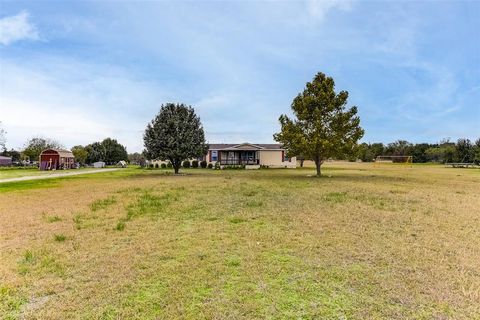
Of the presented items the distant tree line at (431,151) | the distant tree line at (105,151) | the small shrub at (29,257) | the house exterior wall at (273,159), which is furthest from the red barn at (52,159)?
the distant tree line at (431,151)

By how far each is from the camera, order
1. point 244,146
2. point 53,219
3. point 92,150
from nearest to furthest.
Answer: point 53,219 < point 244,146 < point 92,150

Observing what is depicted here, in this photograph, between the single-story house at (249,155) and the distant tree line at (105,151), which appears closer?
the single-story house at (249,155)

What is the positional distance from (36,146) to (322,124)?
7254 cm

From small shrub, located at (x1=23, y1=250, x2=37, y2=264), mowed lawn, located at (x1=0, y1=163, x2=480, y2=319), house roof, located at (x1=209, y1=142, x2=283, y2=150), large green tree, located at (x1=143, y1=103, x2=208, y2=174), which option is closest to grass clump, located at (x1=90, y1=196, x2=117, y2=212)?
mowed lawn, located at (x1=0, y1=163, x2=480, y2=319)

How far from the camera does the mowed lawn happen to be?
153 inches

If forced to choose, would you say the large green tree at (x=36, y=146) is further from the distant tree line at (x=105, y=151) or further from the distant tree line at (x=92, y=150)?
the distant tree line at (x=105, y=151)

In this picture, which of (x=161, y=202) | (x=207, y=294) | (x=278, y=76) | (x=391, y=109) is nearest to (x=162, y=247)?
(x=207, y=294)

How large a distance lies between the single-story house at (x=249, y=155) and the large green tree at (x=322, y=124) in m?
23.6

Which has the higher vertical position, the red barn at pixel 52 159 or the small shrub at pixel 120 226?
the red barn at pixel 52 159

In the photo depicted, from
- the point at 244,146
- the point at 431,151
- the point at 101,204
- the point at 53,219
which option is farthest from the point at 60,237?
the point at 431,151

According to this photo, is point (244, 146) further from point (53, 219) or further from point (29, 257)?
point (29, 257)

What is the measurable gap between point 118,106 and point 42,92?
327 inches

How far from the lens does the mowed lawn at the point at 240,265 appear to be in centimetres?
388

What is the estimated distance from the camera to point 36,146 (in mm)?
74875
